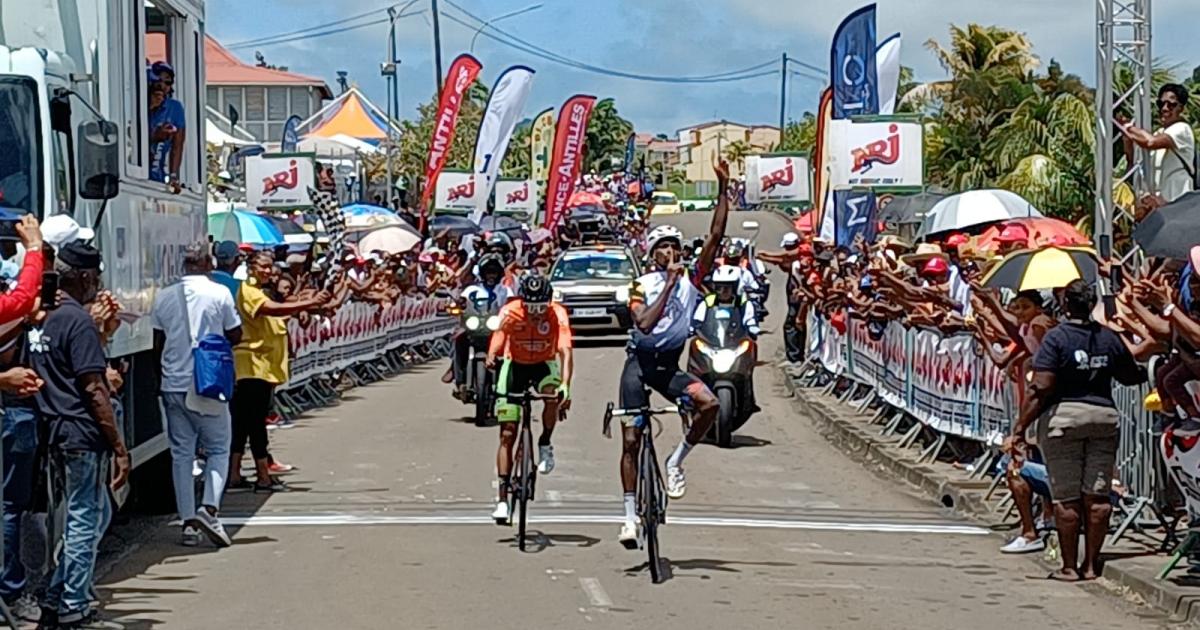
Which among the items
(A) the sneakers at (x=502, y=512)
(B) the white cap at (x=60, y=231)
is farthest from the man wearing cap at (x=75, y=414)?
(A) the sneakers at (x=502, y=512)

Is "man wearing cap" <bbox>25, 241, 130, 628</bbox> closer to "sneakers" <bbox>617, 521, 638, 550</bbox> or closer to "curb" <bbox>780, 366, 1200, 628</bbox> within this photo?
"sneakers" <bbox>617, 521, 638, 550</bbox>

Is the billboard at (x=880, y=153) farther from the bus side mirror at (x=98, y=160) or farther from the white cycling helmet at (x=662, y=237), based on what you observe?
the bus side mirror at (x=98, y=160)

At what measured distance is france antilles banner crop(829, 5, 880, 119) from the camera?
2578cm

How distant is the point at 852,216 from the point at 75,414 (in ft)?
57.6

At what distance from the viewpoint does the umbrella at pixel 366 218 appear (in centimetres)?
3569

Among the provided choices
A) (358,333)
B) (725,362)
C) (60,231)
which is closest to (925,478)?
(725,362)

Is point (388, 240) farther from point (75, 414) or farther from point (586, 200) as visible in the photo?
point (586, 200)

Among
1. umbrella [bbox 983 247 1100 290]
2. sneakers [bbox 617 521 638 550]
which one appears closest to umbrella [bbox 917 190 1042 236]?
umbrella [bbox 983 247 1100 290]

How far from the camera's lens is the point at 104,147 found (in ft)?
33.2

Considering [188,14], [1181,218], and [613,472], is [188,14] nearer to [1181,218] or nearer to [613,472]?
[613,472]

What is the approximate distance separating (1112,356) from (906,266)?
29.5ft

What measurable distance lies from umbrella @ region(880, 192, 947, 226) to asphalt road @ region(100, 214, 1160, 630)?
14900 millimetres

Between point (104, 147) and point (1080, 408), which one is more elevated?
point (104, 147)

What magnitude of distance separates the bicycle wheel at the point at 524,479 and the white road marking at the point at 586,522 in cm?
123
